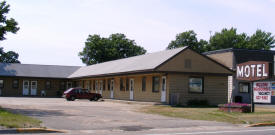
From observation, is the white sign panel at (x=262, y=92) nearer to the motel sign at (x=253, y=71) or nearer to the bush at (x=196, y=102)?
the motel sign at (x=253, y=71)

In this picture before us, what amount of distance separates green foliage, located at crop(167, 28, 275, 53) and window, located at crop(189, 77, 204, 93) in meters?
49.4

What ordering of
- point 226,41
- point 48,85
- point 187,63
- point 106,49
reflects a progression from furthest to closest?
1. point 226,41
2. point 106,49
3. point 48,85
4. point 187,63

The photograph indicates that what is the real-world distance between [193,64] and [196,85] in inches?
77.0

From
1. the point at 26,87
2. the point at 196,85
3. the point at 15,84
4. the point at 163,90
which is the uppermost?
the point at 196,85

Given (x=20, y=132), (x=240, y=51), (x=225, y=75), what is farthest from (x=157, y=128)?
(x=240, y=51)

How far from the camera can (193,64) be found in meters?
32.4

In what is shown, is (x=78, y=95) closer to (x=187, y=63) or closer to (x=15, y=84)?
(x=187, y=63)

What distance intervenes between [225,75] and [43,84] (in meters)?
31.9

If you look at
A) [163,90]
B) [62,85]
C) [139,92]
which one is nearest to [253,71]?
[163,90]

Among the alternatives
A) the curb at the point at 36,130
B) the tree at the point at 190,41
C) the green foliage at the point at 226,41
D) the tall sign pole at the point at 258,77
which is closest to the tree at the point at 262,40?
the green foliage at the point at 226,41

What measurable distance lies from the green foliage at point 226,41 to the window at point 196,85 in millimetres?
49425

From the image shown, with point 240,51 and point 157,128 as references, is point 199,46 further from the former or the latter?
point 157,128

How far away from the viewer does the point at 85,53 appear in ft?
266

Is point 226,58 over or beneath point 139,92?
over
